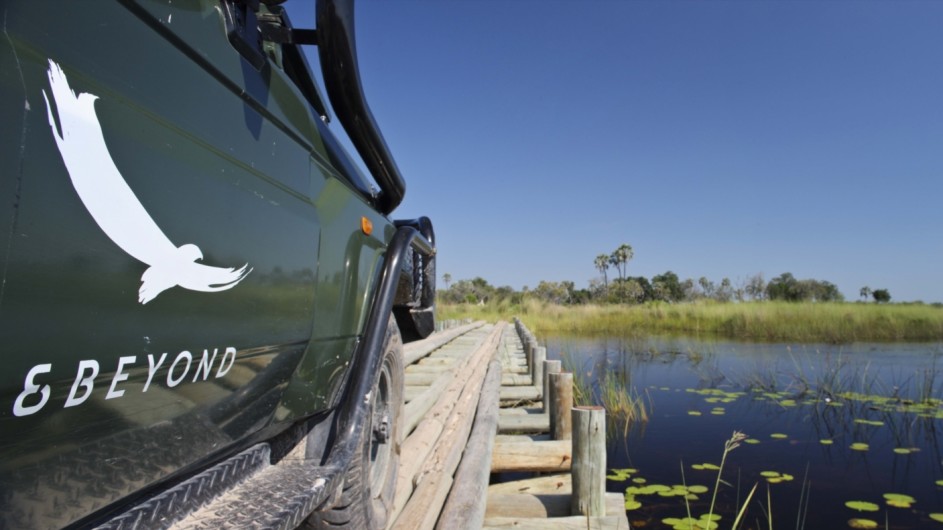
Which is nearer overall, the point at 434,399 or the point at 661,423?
the point at 434,399

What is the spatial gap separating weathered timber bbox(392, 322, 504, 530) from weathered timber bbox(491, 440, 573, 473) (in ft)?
1.30

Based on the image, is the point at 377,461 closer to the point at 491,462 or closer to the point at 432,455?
the point at 432,455

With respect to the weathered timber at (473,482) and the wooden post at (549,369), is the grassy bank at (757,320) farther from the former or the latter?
the weathered timber at (473,482)

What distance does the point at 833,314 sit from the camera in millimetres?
21750

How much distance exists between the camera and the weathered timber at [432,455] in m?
2.95

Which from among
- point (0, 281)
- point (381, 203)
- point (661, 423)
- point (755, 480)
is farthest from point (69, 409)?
point (661, 423)

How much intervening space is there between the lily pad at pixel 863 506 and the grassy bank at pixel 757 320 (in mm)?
16071

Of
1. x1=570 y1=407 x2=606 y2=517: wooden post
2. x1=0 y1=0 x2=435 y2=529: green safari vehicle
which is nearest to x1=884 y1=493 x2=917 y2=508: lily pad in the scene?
x1=570 y1=407 x2=606 y2=517: wooden post

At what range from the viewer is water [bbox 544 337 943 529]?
574cm

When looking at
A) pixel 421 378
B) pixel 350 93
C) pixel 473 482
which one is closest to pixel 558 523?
pixel 473 482

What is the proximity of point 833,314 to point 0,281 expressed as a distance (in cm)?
2549

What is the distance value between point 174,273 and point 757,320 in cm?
2431

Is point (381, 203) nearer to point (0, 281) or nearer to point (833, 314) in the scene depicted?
point (0, 281)

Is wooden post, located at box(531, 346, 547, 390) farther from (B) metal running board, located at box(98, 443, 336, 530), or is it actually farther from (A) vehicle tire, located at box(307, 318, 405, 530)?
(B) metal running board, located at box(98, 443, 336, 530)
